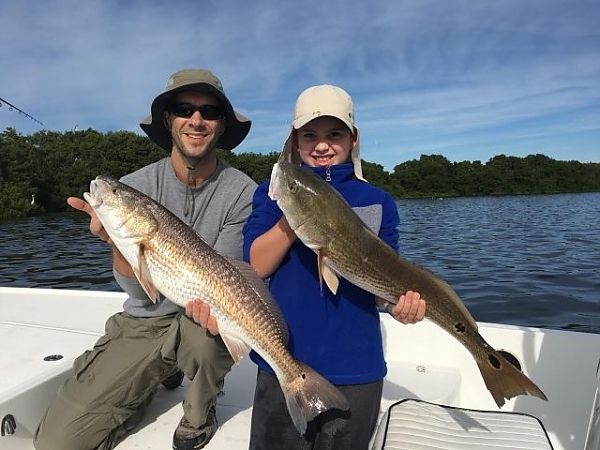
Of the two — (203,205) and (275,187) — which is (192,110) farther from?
(275,187)

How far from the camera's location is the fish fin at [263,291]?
2.61 m

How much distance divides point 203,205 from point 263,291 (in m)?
1.32

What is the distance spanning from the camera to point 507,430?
98.7 inches

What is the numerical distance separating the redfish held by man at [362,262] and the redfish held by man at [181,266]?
0.47m

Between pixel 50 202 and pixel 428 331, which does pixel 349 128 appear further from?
pixel 50 202

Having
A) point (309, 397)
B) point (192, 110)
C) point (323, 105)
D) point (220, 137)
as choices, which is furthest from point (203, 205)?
point (309, 397)

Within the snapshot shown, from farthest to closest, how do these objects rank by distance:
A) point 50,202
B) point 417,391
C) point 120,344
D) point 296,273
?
point 50,202, point 417,391, point 120,344, point 296,273

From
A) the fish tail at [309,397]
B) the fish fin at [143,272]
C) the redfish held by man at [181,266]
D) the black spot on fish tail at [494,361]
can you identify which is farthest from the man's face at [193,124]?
the black spot on fish tail at [494,361]

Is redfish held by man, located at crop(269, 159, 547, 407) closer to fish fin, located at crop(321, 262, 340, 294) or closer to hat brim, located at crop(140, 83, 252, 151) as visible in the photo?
fish fin, located at crop(321, 262, 340, 294)

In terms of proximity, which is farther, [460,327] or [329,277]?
[460,327]

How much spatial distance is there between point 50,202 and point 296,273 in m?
57.0

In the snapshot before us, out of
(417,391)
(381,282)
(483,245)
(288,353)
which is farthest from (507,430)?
(483,245)

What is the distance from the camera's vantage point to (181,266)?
276 cm

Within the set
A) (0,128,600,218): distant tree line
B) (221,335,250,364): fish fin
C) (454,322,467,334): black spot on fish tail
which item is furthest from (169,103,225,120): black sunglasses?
(0,128,600,218): distant tree line
